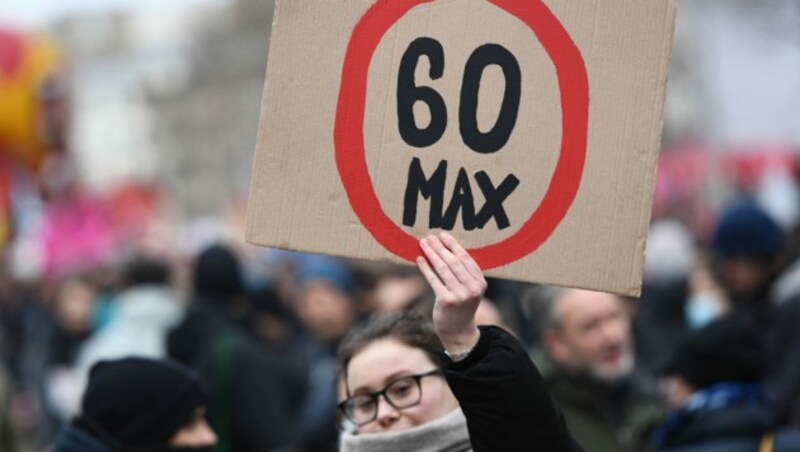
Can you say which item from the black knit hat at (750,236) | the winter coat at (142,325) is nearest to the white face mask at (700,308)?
the black knit hat at (750,236)

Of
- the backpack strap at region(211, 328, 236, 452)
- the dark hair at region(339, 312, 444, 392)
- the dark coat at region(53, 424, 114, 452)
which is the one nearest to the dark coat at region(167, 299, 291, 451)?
the backpack strap at region(211, 328, 236, 452)

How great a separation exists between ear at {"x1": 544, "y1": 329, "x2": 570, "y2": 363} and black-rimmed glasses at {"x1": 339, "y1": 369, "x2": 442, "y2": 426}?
6.30ft

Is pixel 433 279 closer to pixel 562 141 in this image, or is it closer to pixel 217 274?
pixel 562 141

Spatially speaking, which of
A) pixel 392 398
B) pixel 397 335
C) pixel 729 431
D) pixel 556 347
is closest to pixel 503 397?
pixel 392 398

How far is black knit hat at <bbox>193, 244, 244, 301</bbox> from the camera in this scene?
747 cm

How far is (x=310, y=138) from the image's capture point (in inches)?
136

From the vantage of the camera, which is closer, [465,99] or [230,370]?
[465,99]

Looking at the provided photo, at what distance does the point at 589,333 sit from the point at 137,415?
187 cm

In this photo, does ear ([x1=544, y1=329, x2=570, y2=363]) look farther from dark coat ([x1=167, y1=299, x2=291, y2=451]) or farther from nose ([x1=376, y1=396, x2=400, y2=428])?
nose ([x1=376, y1=396, x2=400, y2=428])

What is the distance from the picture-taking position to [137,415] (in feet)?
14.5

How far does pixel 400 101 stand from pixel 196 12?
12923 cm

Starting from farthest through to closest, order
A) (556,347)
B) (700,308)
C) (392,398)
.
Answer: (700,308)
(556,347)
(392,398)

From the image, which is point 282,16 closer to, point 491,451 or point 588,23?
point 588,23

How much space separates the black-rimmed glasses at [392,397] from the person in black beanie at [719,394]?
4.31 ft
